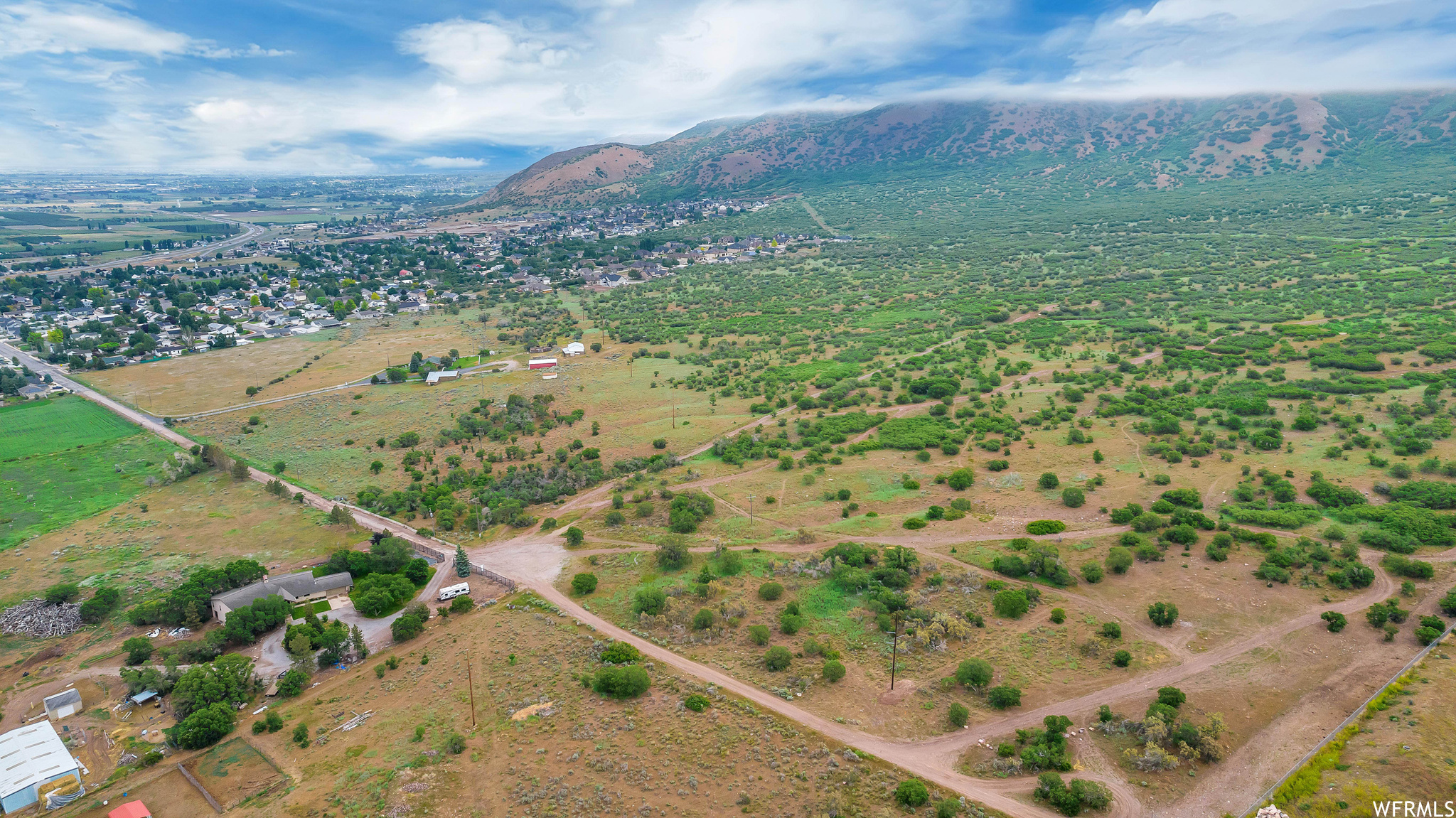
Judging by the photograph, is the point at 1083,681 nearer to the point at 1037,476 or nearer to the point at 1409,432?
the point at 1037,476

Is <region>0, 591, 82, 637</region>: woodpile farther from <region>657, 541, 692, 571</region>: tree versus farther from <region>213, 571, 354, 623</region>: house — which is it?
<region>657, 541, 692, 571</region>: tree

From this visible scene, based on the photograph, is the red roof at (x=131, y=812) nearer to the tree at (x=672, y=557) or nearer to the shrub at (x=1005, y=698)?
the tree at (x=672, y=557)

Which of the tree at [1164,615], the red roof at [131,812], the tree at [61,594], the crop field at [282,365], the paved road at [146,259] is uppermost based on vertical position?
the paved road at [146,259]

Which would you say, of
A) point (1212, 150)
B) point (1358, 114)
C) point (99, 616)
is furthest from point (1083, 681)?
point (1358, 114)

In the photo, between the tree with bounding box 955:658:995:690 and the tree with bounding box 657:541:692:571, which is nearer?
the tree with bounding box 955:658:995:690

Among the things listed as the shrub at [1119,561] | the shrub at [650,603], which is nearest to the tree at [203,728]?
the shrub at [650,603]

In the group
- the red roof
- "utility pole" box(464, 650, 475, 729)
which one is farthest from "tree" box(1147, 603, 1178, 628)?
the red roof

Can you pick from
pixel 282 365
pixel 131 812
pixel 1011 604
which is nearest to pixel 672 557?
pixel 1011 604
